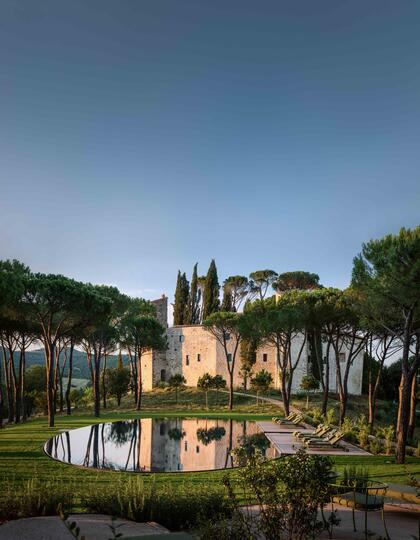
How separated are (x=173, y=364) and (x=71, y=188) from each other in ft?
101

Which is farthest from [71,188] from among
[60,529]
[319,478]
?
[319,478]

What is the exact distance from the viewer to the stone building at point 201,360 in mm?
37000

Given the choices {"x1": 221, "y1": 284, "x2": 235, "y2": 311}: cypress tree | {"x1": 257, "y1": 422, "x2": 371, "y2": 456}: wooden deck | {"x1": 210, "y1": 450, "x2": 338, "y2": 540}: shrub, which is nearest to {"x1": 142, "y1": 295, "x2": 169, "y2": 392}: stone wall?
{"x1": 221, "y1": 284, "x2": 235, "y2": 311}: cypress tree

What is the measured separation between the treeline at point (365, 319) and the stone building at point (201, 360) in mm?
1244

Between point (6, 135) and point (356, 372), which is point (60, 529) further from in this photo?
point (356, 372)

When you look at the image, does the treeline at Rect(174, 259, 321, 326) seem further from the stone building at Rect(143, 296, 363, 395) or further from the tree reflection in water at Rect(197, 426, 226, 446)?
the tree reflection in water at Rect(197, 426, 226, 446)

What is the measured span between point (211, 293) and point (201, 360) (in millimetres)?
7338

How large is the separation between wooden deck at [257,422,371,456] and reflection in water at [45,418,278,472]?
0.32 metres

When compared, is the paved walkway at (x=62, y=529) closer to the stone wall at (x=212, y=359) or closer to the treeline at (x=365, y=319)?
the treeline at (x=365, y=319)

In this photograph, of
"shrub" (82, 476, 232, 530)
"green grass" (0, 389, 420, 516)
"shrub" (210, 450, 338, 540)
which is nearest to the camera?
"shrub" (210, 450, 338, 540)

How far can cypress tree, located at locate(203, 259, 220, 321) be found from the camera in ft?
150

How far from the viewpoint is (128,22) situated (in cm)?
1140

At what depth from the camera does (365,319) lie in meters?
15.8

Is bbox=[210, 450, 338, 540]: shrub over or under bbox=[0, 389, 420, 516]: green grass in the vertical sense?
over
